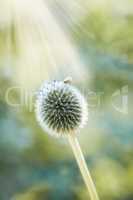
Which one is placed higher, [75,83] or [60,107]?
[75,83]

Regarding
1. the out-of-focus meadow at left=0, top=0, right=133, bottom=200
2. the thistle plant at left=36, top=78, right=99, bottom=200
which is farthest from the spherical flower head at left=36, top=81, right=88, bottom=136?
the out-of-focus meadow at left=0, top=0, right=133, bottom=200

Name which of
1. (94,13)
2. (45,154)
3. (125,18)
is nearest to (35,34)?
(94,13)

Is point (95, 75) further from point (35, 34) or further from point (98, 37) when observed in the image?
point (35, 34)

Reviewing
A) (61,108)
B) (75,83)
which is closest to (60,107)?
(61,108)

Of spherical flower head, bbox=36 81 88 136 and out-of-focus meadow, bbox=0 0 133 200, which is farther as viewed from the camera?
out-of-focus meadow, bbox=0 0 133 200

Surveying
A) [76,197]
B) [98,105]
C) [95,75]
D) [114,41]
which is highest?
[114,41]

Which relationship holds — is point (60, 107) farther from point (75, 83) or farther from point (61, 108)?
point (75, 83)

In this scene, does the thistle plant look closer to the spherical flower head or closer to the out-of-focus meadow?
the spherical flower head

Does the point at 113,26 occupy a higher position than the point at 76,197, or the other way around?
the point at 113,26

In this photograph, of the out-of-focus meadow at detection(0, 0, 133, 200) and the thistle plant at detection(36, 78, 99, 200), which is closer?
the thistle plant at detection(36, 78, 99, 200)
